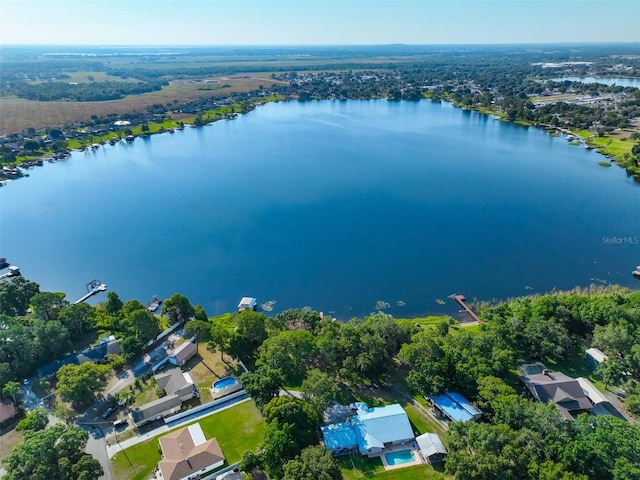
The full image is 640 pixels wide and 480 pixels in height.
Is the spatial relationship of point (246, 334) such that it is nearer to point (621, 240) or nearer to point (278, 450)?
point (278, 450)

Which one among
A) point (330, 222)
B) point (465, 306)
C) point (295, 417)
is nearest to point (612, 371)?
point (465, 306)

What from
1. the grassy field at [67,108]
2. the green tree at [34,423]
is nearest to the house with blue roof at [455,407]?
the green tree at [34,423]

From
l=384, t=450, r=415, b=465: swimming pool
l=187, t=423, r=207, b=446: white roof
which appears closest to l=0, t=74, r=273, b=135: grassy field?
l=187, t=423, r=207, b=446: white roof

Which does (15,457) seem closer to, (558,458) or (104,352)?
(104,352)

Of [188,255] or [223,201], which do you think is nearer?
[188,255]

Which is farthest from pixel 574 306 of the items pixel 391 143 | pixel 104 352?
pixel 391 143

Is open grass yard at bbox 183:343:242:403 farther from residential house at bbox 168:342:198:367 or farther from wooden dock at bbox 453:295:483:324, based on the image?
wooden dock at bbox 453:295:483:324
